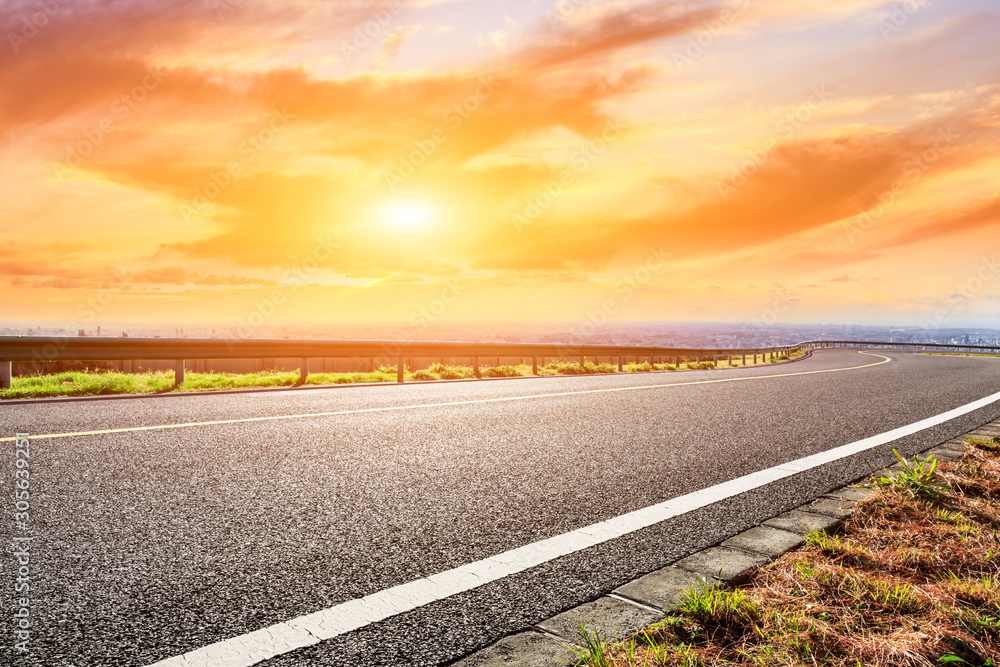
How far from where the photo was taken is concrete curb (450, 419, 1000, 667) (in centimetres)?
208

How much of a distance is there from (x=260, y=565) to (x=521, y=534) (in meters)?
1.26

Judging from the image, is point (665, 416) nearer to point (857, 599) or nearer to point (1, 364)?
point (857, 599)

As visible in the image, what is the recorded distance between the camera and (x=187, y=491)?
394 centimetres

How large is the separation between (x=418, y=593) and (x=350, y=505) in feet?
4.40

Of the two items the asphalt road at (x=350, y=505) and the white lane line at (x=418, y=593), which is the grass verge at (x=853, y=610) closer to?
the asphalt road at (x=350, y=505)

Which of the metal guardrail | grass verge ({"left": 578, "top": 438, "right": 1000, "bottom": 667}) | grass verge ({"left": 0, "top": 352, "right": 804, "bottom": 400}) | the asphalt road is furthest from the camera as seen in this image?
grass verge ({"left": 0, "top": 352, "right": 804, "bottom": 400})

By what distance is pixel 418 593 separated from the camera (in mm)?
2520

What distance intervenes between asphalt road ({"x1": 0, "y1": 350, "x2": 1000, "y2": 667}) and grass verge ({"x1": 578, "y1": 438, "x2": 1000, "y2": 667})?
45cm

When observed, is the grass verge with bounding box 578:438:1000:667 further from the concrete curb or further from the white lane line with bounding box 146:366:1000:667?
the white lane line with bounding box 146:366:1000:667

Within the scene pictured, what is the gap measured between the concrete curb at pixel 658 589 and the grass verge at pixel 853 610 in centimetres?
8

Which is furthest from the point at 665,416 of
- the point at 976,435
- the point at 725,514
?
the point at 725,514

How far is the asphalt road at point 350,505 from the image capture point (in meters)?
2.29

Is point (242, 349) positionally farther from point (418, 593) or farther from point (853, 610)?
point (853, 610)

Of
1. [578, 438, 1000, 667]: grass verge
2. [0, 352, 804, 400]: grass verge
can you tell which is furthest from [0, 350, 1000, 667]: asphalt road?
[0, 352, 804, 400]: grass verge
